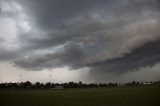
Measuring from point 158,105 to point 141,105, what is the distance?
229cm

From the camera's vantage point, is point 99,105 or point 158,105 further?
point 99,105

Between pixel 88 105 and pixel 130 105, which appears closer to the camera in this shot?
pixel 130 105

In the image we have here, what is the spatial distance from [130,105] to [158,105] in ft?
11.9

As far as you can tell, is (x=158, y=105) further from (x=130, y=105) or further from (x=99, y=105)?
(x=99, y=105)

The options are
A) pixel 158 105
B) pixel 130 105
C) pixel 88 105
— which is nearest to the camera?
pixel 158 105

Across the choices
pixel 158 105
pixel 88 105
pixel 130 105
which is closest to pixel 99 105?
pixel 88 105

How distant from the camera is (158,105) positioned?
29.1 meters

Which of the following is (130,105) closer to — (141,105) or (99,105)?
(141,105)

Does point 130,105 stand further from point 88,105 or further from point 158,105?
point 88,105

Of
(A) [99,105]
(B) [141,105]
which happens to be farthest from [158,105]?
(A) [99,105]

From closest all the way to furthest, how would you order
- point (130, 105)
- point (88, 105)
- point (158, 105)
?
1. point (158, 105)
2. point (130, 105)
3. point (88, 105)

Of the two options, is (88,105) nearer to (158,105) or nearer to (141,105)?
(141,105)

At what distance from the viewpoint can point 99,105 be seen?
1303 inches

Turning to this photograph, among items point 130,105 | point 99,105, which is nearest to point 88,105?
point 99,105
